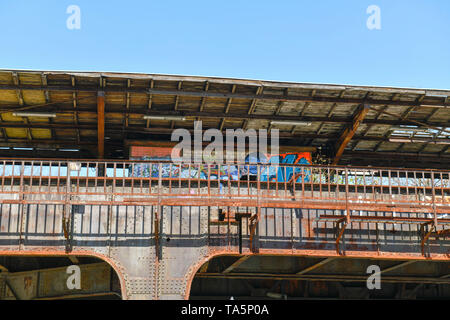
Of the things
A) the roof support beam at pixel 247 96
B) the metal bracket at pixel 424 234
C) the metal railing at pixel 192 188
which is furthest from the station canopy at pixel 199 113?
the metal bracket at pixel 424 234

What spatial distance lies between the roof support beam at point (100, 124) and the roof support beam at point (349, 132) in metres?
10.5

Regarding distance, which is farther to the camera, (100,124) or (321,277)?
(100,124)

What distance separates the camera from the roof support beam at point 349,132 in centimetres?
2346

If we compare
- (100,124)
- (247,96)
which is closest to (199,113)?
(247,96)

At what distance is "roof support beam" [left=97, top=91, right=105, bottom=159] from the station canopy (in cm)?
6

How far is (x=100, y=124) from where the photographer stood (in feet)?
77.0

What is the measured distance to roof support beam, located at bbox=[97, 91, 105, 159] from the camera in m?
21.7

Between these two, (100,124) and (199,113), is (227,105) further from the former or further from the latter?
(100,124)

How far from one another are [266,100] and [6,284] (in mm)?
12027

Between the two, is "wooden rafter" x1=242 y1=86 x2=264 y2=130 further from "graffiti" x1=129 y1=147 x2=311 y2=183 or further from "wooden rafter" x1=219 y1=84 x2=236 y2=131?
"graffiti" x1=129 y1=147 x2=311 y2=183

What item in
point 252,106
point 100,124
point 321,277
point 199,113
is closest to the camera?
point 321,277

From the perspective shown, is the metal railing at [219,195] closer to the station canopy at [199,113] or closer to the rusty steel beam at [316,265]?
the rusty steel beam at [316,265]

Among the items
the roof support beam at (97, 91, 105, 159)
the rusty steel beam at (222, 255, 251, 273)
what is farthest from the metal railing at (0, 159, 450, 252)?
the roof support beam at (97, 91, 105, 159)

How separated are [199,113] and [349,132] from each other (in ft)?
22.2
